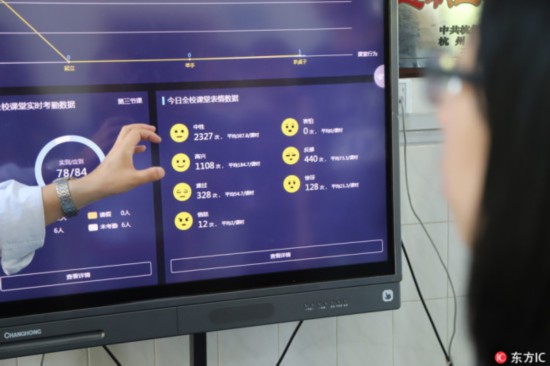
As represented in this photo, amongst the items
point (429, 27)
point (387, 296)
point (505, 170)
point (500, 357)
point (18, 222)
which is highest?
point (429, 27)

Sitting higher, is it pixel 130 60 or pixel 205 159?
pixel 130 60

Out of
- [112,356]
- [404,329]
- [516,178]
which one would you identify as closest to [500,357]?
[516,178]

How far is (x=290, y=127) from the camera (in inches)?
60.2

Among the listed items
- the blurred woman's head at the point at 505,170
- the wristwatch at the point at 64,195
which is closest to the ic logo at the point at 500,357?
the blurred woman's head at the point at 505,170

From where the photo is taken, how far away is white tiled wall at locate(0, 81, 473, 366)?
186cm

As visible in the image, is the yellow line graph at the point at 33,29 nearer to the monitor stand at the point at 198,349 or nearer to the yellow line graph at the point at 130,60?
the yellow line graph at the point at 130,60

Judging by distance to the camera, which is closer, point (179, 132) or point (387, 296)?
point (179, 132)

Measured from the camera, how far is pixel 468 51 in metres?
0.68

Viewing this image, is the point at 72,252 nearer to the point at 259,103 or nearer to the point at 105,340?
the point at 105,340

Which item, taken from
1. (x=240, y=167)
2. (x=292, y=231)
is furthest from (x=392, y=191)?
(x=240, y=167)

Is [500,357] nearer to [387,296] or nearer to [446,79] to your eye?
[446,79]

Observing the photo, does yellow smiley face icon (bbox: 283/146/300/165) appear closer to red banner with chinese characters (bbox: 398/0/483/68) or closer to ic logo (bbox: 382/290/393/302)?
ic logo (bbox: 382/290/393/302)

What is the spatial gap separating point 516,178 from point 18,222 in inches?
40.2

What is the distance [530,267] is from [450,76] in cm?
19
